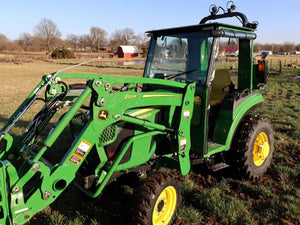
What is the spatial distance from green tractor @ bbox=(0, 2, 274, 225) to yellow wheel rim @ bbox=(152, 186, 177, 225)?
12 mm

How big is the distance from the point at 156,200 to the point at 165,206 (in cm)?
34

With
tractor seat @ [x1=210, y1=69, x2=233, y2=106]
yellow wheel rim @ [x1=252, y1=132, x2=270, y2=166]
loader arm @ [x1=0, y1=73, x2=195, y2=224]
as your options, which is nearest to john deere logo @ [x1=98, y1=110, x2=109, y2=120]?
loader arm @ [x1=0, y1=73, x2=195, y2=224]

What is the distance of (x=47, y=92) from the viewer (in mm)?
3207

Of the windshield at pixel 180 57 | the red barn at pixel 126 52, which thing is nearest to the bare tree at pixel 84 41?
the red barn at pixel 126 52

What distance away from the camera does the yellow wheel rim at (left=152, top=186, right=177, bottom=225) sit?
3.11 metres

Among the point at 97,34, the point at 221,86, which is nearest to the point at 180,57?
the point at 221,86

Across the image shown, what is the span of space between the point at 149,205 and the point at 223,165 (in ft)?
5.82

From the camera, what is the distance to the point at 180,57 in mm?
4215

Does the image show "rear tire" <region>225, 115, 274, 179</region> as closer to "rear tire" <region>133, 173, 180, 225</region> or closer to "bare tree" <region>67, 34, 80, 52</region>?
"rear tire" <region>133, 173, 180, 225</region>

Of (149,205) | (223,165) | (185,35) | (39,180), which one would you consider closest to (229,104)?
(223,165)

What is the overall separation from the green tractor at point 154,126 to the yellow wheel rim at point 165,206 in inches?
0.5

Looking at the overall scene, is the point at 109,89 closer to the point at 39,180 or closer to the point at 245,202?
the point at 39,180

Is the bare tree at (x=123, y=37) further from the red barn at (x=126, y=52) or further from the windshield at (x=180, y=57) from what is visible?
the windshield at (x=180, y=57)

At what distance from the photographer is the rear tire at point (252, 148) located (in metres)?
4.13
